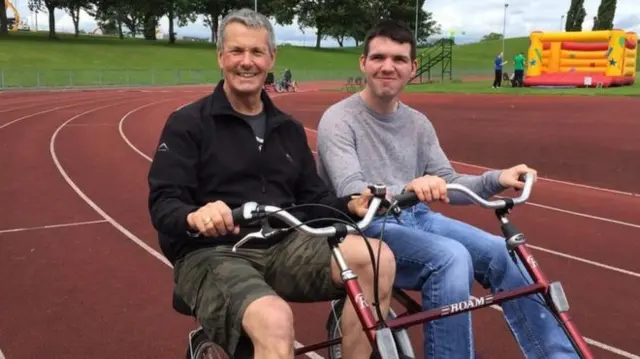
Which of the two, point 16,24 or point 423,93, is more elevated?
point 16,24

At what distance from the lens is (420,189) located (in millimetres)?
2254

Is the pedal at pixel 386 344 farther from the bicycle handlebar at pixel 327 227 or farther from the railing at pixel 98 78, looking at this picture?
the railing at pixel 98 78

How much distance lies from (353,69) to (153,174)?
55.8 meters

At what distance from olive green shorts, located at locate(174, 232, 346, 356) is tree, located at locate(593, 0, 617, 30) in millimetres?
55165

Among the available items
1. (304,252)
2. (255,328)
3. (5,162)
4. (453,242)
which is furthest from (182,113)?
(5,162)

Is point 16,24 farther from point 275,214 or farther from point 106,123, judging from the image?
point 275,214

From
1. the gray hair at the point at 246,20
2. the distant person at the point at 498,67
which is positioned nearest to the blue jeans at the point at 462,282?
the gray hair at the point at 246,20

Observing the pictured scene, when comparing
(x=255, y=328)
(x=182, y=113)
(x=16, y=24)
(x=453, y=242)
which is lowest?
(x=255, y=328)

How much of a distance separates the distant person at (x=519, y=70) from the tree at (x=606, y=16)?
86.9ft

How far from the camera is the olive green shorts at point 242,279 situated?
7.40 ft

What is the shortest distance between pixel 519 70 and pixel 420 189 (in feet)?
92.9

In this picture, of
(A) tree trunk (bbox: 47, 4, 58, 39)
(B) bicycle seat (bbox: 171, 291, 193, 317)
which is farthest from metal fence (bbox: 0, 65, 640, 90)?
(B) bicycle seat (bbox: 171, 291, 193, 317)

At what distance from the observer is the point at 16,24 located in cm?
8400

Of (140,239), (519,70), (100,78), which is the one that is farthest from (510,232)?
(100,78)
